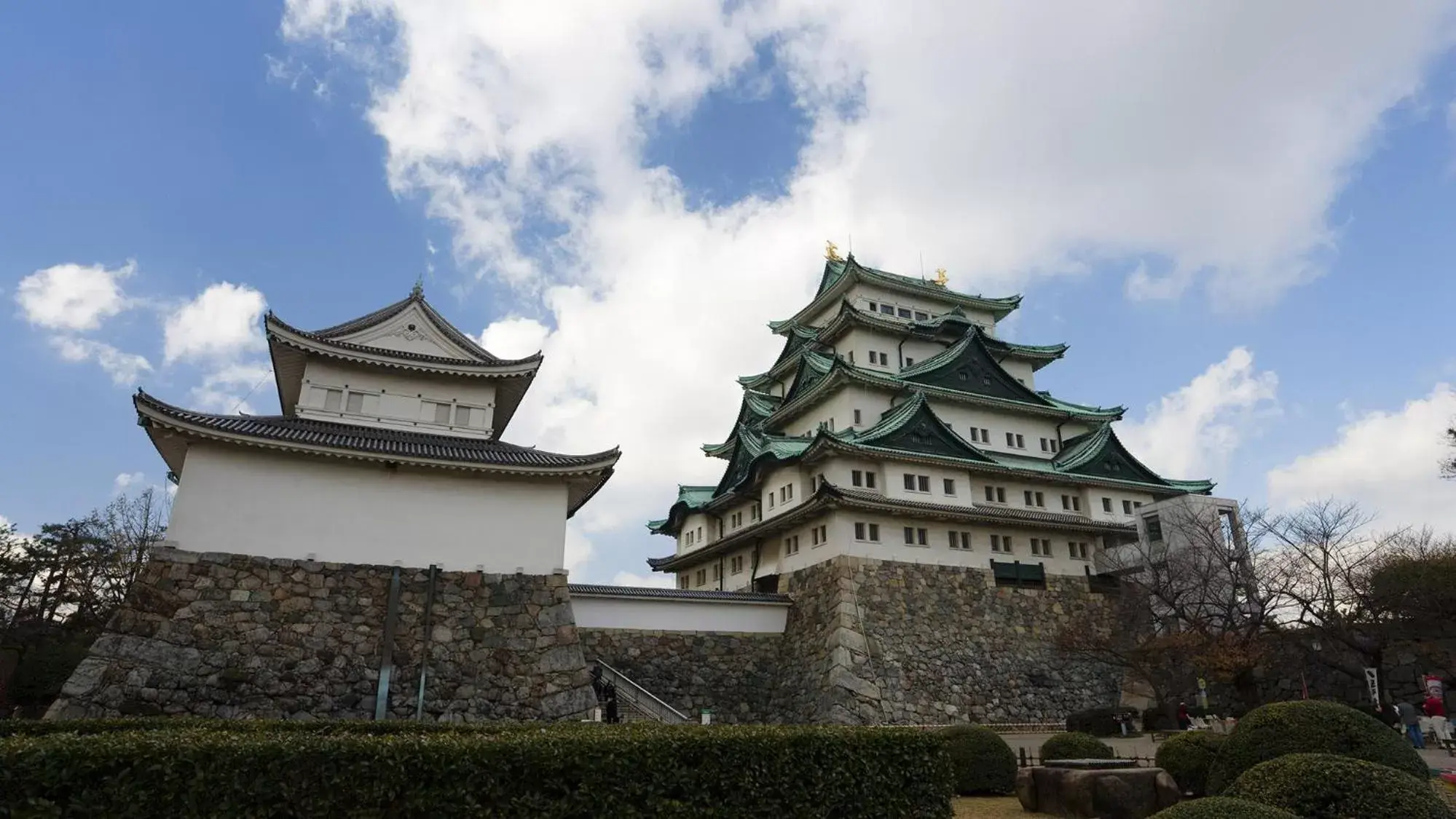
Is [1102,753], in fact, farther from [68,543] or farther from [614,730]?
[68,543]

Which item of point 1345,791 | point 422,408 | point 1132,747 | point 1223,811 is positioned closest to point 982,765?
point 1345,791

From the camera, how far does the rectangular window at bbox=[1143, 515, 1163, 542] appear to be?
1139 inches

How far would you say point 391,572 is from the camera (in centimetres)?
1708

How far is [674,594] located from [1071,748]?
41.4 feet

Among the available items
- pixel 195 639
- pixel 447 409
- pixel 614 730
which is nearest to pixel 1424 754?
pixel 614 730

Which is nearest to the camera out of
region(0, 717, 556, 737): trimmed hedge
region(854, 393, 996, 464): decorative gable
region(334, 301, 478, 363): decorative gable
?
region(0, 717, 556, 737): trimmed hedge

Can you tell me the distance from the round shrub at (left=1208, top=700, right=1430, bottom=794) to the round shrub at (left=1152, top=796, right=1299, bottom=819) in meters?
2.86

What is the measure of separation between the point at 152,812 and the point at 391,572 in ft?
36.4

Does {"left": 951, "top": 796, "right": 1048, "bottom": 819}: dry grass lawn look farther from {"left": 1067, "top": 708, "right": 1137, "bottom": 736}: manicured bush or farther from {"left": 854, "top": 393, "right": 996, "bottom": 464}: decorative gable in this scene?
{"left": 854, "top": 393, "right": 996, "bottom": 464}: decorative gable

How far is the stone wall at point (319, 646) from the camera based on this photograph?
14.7 m

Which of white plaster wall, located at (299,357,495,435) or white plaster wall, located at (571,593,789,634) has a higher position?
white plaster wall, located at (299,357,495,435)

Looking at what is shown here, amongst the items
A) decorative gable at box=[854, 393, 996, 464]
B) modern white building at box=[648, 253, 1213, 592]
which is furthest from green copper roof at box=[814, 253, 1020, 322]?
decorative gable at box=[854, 393, 996, 464]

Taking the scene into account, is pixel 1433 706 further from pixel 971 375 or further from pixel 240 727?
pixel 240 727

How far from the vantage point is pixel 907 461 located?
2748cm
